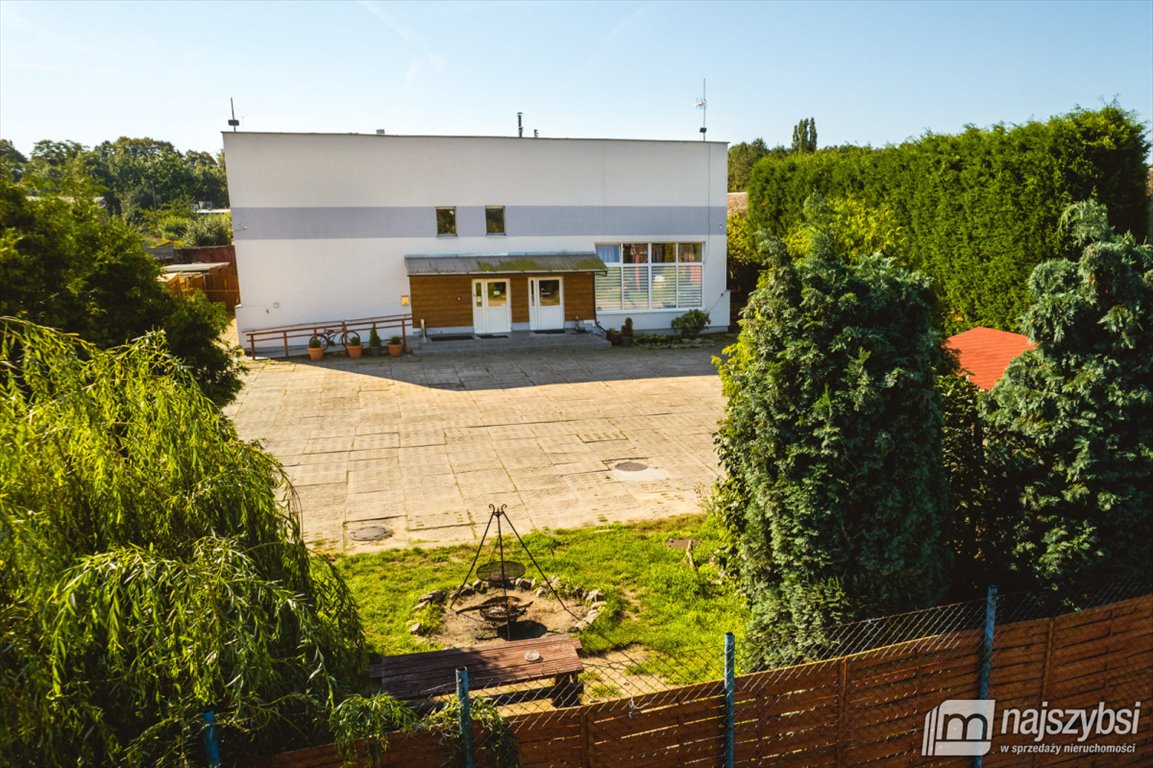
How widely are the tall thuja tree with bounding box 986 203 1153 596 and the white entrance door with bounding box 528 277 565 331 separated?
21.6m

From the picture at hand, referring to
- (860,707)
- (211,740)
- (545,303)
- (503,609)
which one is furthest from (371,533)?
(545,303)

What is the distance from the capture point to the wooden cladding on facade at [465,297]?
26078mm

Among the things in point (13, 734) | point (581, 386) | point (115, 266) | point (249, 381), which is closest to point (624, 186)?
point (581, 386)

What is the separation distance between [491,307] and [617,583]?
19000mm

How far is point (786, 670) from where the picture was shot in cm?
507

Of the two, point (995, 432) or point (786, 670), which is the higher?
point (995, 432)

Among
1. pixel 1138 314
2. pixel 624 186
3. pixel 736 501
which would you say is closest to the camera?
pixel 1138 314

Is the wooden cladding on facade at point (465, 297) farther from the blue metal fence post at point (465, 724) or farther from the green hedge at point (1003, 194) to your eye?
the blue metal fence post at point (465, 724)

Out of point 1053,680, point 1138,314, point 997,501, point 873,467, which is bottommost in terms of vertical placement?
point 1053,680

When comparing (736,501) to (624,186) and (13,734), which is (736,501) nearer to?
(13,734)

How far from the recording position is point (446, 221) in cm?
2616

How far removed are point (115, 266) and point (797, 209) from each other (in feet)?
71.3

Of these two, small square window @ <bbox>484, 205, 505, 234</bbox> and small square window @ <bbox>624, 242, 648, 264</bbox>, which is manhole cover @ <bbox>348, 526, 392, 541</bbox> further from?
small square window @ <bbox>624, 242, 648, 264</bbox>

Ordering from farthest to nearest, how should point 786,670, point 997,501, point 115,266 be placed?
point 115,266 < point 997,501 < point 786,670
